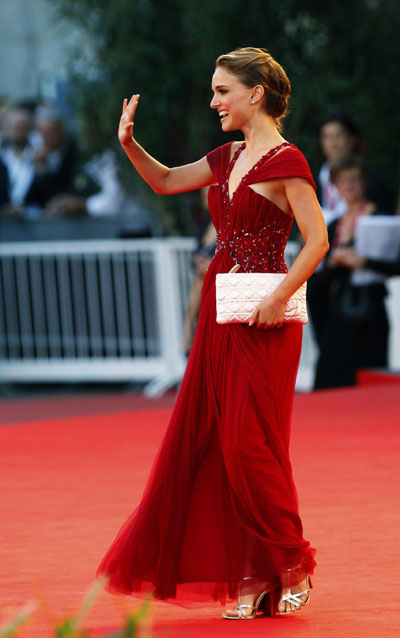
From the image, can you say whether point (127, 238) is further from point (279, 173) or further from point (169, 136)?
point (279, 173)

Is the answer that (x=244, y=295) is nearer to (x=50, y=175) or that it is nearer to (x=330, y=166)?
(x=330, y=166)

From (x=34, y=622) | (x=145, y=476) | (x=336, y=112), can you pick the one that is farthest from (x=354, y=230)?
(x=34, y=622)

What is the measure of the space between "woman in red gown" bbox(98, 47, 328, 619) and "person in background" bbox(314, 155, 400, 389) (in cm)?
418

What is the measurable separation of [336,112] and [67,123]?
4.73 metres

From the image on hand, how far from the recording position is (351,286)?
8.04 m

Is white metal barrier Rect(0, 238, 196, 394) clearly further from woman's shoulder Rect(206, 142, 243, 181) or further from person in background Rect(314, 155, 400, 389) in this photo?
woman's shoulder Rect(206, 142, 243, 181)

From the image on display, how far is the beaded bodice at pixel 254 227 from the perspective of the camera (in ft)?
12.0

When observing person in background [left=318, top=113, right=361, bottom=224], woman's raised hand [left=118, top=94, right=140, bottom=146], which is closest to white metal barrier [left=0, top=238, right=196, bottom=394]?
person in background [left=318, top=113, right=361, bottom=224]

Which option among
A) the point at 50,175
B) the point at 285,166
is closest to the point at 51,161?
the point at 50,175

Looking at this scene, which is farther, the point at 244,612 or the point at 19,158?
the point at 19,158

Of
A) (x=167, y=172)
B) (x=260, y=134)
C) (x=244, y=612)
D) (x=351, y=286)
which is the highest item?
(x=260, y=134)

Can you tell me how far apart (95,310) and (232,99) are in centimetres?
681

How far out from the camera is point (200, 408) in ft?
12.4

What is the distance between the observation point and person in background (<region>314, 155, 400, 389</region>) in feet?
25.9
